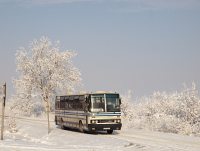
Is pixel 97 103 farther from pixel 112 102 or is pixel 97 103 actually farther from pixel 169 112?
pixel 169 112

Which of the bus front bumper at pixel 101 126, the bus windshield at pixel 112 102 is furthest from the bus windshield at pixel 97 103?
the bus front bumper at pixel 101 126

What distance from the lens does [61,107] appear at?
40125 mm

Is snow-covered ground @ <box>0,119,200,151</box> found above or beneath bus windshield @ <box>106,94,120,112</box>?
beneath

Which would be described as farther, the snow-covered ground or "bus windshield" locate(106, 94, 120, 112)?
"bus windshield" locate(106, 94, 120, 112)

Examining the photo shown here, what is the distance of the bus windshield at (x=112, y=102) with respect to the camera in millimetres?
33500

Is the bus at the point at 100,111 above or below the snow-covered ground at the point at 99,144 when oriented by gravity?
above

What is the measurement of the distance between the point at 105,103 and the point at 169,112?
2604 cm

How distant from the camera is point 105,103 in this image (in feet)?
110

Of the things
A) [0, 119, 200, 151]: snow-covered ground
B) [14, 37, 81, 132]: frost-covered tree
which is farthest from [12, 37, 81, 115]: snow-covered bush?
[0, 119, 200, 151]: snow-covered ground

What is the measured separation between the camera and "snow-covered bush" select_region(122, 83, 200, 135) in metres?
41.2

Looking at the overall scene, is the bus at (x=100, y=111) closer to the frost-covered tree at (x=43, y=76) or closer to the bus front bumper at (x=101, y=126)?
the bus front bumper at (x=101, y=126)

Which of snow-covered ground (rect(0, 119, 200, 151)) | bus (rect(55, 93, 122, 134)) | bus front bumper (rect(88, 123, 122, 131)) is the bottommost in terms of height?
snow-covered ground (rect(0, 119, 200, 151))

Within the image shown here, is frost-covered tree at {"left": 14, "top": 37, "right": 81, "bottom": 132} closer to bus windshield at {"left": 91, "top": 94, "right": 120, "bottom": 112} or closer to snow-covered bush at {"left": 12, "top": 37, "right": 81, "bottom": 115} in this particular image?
snow-covered bush at {"left": 12, "top": 37, "right": 81, "bottom": 115}

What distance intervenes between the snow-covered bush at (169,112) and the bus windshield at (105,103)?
729 cm
